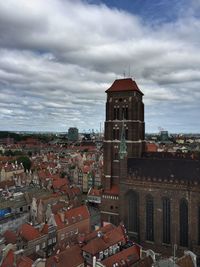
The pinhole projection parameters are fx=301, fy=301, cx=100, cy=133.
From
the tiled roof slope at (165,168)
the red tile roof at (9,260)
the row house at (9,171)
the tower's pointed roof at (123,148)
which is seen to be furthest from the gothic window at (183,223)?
the row house at (9,171)

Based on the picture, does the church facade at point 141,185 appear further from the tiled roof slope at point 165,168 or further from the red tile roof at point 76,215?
the red tile roof at point 76,215

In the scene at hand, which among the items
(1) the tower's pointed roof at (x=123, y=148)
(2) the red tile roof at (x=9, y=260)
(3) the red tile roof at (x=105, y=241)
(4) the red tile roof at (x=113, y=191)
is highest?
(1) the tower's pointed roof at (x=123, y=148)

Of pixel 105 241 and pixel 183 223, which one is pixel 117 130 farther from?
pixel 105 241

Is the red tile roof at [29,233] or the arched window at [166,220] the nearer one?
the red tile roof at [29,233]

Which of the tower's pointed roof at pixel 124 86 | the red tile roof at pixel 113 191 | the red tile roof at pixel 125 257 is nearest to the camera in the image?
the red tile roof at pixel 125 257

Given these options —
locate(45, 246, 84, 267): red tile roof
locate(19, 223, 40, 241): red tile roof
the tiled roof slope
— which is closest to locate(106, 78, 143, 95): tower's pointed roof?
the tiled roof slope

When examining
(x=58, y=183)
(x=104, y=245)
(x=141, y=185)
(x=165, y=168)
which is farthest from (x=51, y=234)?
(x=58, y=183)
